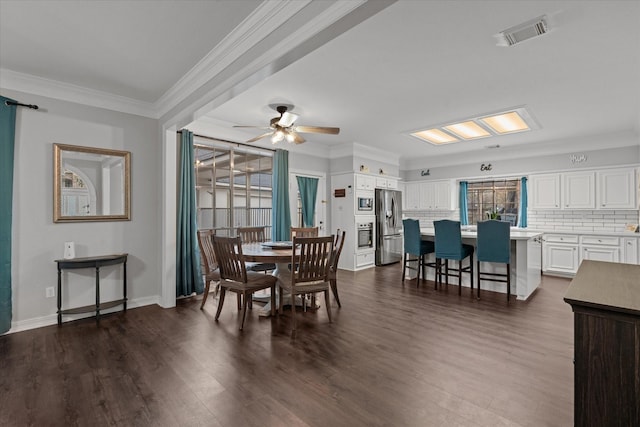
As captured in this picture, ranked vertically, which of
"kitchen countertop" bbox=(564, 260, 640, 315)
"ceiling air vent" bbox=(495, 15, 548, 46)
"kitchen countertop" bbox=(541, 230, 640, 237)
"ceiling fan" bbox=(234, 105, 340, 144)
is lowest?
"kitchen countertop" bbox=(541, 230, 640, 237)

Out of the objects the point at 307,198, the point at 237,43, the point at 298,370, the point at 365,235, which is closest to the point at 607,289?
the point at 298,370

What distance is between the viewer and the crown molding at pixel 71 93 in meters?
3.12

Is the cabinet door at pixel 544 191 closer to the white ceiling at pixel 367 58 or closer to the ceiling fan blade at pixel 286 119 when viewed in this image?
the white ceiling at pixel 367 58

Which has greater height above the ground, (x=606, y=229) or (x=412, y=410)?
(x=606, y=229)

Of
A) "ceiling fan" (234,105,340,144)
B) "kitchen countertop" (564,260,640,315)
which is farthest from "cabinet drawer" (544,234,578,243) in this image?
"ceiling fan" (234,105,340,144)

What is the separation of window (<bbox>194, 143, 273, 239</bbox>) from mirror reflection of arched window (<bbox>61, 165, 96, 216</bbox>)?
4.55 feet

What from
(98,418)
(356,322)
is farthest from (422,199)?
(98,418)

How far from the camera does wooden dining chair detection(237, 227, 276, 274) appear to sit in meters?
4.53

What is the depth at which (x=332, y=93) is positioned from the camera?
12.1 feet

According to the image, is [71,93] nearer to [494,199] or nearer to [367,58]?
[367,58]

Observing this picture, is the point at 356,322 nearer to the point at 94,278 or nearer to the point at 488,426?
the point at 488,426

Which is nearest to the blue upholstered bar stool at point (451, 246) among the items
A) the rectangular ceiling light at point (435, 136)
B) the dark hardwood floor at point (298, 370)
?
the dark hardwood floor at point (298, 370)

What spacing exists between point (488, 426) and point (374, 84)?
313cm

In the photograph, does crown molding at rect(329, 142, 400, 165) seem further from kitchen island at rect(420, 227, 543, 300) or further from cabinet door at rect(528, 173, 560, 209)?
cabinet door at rect(528, 173, 560, 209)
